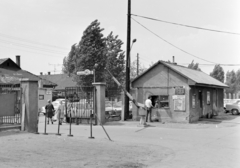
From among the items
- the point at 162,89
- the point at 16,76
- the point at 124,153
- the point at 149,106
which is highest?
the point at 16,76

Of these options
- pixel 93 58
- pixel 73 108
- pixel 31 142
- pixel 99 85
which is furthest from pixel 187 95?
pixel 93 58

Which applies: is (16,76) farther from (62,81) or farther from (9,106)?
(62,81)

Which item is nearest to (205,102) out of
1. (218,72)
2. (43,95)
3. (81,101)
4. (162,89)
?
(162,89)

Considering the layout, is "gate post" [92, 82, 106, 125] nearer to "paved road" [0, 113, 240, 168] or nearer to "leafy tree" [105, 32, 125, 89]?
"paved road" [0, 113, 240, 168]

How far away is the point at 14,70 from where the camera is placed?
4312cm

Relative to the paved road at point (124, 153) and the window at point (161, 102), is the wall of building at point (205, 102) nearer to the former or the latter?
the window at point (161, 102)

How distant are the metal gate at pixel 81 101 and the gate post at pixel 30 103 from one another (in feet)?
14.3

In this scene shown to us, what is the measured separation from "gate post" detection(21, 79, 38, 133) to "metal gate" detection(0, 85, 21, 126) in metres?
0.39

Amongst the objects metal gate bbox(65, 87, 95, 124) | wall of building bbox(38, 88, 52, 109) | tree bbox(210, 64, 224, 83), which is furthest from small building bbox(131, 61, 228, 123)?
tree bbox(210, 64, 224, 83)

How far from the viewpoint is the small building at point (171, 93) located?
65.0 feet

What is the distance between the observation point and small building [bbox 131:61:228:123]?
1980 centimetres

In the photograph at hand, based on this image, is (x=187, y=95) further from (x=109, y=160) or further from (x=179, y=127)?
(x=109, y=160)

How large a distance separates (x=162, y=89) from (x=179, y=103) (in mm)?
1678

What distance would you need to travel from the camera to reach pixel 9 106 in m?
14.5
